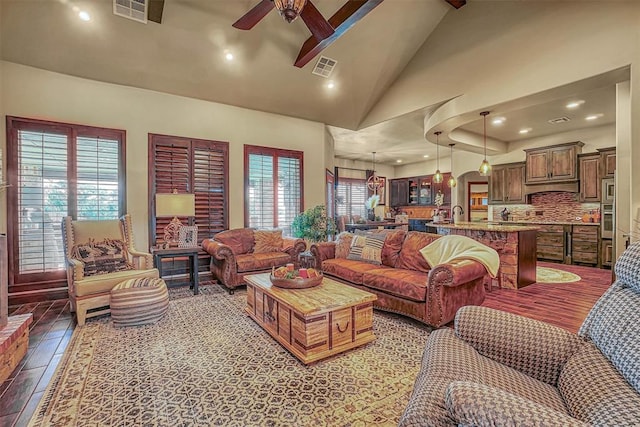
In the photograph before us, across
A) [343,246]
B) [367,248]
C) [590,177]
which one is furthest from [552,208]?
[343,246]

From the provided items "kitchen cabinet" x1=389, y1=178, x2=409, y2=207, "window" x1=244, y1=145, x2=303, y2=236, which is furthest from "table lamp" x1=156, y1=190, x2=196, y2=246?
"kitchen cabinet" x1=389, y1=178, x2=409, y2=207

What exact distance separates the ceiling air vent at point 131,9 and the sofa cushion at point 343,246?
12.8 ft

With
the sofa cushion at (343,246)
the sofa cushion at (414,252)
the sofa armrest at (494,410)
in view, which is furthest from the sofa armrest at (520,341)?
the sofa cushion at (343,246)

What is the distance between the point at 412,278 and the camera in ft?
10.3

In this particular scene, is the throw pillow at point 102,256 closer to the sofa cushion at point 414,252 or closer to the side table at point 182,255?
the side table at point 182,255

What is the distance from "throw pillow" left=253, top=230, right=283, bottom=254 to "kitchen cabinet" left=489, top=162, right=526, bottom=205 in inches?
239

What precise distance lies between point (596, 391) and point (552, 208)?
770 cm

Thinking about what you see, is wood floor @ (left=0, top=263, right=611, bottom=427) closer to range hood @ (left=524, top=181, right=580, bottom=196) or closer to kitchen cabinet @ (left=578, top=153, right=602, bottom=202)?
kitchen cabinet @ (left=578, top=153, right=602, bottom=202)

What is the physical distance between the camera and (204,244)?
4.76 meters

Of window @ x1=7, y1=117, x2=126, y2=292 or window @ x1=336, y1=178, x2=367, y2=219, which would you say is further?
window @ x1=336, y1=178, x2=367, y2=219

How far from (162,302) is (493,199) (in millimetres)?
8000

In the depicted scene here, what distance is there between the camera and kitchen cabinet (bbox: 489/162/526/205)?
7348mm

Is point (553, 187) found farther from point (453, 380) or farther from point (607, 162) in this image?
point (453, 380)

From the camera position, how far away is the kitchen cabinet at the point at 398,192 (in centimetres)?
1164
